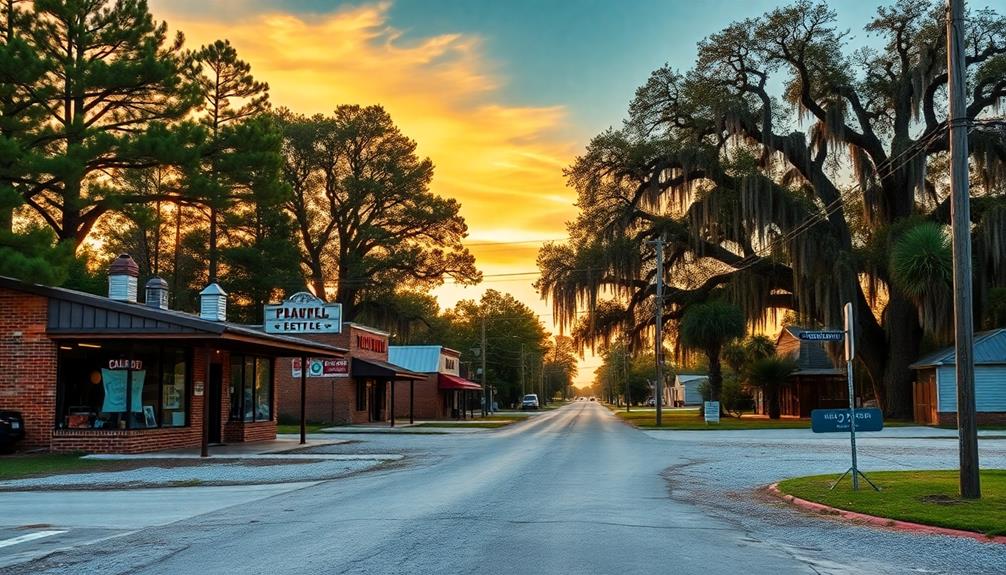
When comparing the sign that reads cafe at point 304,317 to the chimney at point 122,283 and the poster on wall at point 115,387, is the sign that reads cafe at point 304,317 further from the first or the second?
the poster on wall at point 115,387

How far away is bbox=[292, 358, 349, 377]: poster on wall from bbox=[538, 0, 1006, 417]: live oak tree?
12.4 m

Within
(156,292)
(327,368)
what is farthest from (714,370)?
(156,292)

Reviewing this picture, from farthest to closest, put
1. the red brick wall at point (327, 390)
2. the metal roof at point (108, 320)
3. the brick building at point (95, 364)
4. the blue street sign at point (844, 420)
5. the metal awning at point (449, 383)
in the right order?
the metal awning at point (449, 383)
the red brick wall at point (327, 390)
the brick building at point (95, 364)
the metal roof at point (108, 320)
the blue street sign at point (844, 420)

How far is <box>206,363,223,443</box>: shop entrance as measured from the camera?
1099 inches

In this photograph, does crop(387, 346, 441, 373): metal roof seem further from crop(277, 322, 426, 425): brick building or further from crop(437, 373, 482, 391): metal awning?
crop(277, 322, 426, 425): brick building

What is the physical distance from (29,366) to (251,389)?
835cm

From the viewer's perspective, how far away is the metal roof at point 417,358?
192 feet

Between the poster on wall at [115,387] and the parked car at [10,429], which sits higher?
the poster on wall at [115,387]

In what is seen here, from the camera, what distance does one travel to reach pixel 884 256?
42250 millimetres

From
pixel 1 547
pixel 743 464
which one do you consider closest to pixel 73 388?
pixel 1 547

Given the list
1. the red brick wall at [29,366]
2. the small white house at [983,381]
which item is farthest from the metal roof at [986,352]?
the red brick wall at [29,366]

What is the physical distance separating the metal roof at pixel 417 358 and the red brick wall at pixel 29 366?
35748 mm

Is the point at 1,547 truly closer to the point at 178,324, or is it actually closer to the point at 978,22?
the point at 178,324

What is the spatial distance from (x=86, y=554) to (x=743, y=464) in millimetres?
15555
